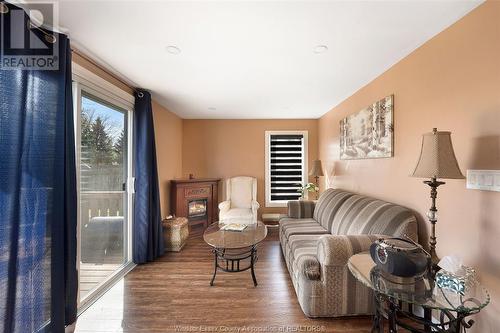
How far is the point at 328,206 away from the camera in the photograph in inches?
113

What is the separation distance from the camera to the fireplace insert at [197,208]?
3937mm

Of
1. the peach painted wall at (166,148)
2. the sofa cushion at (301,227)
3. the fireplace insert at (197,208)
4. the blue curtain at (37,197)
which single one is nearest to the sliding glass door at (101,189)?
the blue curtain at (37,197)

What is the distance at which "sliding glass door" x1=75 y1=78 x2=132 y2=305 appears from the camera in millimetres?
2025

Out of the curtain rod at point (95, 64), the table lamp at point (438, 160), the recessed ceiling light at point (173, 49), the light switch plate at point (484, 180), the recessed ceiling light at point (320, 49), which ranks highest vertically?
the recessed ceiling light at point (173, 49)

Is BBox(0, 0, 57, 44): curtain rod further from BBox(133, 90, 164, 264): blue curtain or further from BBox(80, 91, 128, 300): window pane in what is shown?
BBox(133, 90, 164, 264): blue curtain

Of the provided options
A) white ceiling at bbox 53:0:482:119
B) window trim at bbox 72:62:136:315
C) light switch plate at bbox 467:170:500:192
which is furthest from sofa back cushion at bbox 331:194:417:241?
window trim at bbox 72:62:136:315

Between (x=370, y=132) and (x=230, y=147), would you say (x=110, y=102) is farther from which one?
(x=370, y=132)

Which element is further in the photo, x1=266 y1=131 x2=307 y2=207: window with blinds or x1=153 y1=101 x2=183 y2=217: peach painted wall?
x1=266 y1=131 x2=307 y2=207: window with blinds

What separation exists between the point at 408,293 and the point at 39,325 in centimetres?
236

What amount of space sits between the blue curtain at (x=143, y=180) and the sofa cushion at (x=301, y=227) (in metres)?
1.89

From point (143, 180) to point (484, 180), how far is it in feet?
10.7

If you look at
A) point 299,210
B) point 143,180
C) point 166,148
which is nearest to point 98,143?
point 143,180

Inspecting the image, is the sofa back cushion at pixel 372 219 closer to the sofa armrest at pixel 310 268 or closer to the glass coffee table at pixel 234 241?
the sofa armrest at pixel 310 268

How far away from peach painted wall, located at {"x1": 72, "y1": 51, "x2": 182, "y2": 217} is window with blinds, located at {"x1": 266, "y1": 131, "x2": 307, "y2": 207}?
6.45ft
